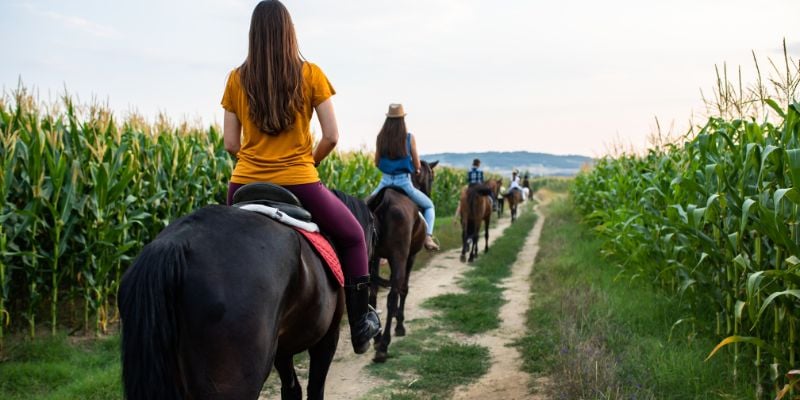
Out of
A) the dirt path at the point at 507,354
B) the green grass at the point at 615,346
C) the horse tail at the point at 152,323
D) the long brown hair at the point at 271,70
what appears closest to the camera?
the horse tail at the point at 152,323

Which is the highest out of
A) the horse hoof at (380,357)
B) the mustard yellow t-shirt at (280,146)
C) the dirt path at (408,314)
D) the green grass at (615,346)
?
the mustard yellow t-shirt at (280,146)

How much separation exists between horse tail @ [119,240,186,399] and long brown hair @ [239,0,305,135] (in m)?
1.15

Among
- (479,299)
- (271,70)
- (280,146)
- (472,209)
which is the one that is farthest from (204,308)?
(472,209)

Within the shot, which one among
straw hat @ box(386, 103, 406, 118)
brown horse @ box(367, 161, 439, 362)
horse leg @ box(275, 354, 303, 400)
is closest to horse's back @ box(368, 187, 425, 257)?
brown horse @ box(367, 161, 439, 362)

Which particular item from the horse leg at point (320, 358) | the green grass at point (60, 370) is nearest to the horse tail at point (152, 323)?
the horse leg at point (320, 358)

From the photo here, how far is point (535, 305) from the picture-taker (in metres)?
8.43

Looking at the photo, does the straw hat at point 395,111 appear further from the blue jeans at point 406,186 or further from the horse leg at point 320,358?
the horse leg at point 320,358

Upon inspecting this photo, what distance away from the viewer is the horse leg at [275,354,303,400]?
3865mm

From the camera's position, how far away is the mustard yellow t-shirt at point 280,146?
3328 mm

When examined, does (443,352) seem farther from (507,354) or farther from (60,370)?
(60,370)

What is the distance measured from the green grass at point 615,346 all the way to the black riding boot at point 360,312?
68.8 inches

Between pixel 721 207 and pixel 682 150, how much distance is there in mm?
2919

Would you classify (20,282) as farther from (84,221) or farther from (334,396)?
(334,396)

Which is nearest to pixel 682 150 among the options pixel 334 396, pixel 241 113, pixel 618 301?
pixel 618 301
